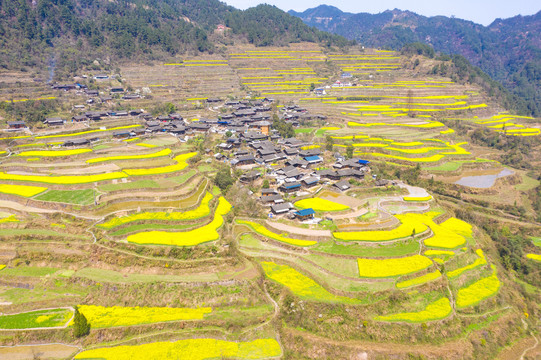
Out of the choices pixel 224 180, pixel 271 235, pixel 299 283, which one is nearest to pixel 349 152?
pixel 224 180

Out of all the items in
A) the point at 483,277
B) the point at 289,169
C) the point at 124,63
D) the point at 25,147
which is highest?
the point at 124,63

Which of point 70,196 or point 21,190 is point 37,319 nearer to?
point 70,196

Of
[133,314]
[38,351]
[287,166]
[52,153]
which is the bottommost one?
[38,351]

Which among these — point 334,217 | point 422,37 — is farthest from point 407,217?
point 422,37

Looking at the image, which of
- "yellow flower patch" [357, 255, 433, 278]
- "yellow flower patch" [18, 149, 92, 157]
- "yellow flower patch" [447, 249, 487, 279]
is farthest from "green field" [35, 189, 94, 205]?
"yellow flower patch" [447, 249, 487, 279]

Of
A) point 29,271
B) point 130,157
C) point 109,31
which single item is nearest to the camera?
point 29,271

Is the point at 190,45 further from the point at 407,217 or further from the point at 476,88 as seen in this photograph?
the point at 407,217
